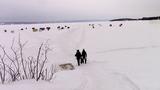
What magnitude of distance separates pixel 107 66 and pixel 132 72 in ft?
7.41

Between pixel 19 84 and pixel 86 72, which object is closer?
pixel 19 84

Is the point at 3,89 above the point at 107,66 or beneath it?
above

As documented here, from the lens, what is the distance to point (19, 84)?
19.9 ft

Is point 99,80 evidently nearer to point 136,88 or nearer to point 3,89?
point 136,88

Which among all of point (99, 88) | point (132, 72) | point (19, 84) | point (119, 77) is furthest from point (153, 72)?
point (19, 84)

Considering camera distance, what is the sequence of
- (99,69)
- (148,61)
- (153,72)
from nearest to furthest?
(153,72) → (99,69) → (148,61)

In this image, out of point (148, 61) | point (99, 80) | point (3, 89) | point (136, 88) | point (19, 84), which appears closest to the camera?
point (3, 89)

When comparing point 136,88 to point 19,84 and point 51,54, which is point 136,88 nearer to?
point 19,84

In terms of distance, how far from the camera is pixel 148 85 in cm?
1037

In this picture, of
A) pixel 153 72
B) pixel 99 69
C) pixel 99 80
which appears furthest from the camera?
pixel 99 69

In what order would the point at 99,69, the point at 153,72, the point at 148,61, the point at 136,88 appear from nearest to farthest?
1. the point at 136,88
2. the point at 153,72
3. the point at 99,69
4. the point at 148,61

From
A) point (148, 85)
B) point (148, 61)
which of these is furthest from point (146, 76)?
point (148, 61)

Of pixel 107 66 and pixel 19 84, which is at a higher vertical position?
pixel 19 84

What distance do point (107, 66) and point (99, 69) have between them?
84cm
